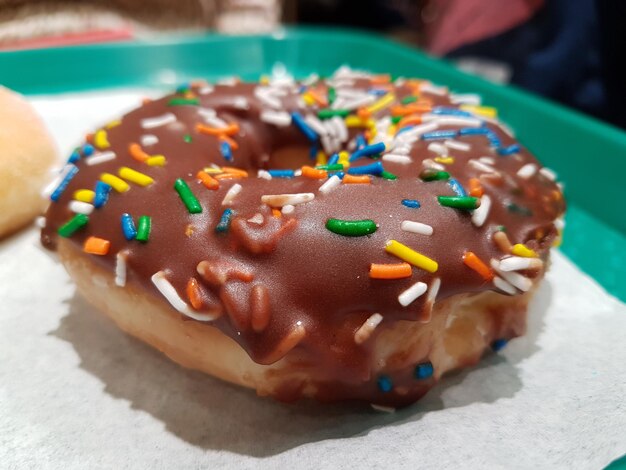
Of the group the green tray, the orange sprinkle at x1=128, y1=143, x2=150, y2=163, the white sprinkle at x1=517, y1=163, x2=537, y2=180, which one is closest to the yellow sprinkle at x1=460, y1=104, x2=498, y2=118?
the white sprinkle at x1=517, y1=163, x2=537, y2=180

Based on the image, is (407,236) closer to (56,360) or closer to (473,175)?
(473,175)

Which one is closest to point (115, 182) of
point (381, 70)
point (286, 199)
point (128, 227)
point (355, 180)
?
point (128, 227)

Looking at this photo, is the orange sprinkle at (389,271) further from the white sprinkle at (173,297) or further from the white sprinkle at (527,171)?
the white sprinkle at (527,171)

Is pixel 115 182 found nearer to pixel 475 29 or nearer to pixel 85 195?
pixel 85 195

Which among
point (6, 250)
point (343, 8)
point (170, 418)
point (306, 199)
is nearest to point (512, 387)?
point (306, 199)

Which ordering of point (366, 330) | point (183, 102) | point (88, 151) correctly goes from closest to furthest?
point (366, 330), point (88, 151), point (183, 102)
